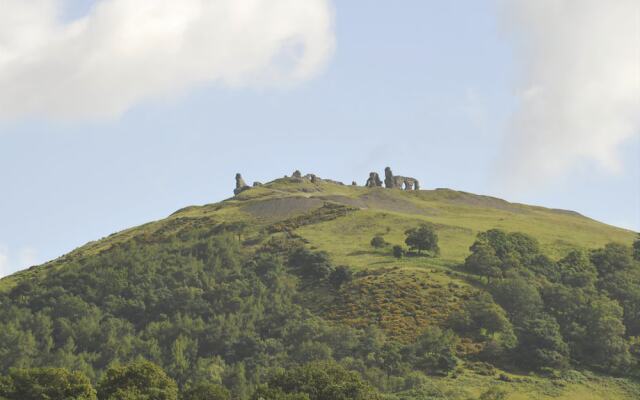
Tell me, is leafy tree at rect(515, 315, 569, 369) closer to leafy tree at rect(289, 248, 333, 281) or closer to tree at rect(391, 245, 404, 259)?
tree at rect(391, 245, 404, 259)

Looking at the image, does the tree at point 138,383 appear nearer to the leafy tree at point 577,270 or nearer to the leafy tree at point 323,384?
the leafy tree at point 323,384

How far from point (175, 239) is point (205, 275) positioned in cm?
2511

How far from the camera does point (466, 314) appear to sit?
119m

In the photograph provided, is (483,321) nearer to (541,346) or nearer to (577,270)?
(541,346)

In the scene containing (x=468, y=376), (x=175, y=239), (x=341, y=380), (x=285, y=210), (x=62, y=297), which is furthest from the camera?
(x=285, y=210)

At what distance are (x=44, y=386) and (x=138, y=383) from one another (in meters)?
7.54

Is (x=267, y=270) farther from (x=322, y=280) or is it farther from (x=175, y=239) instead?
(x=175, y=239)

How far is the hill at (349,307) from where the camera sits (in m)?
110

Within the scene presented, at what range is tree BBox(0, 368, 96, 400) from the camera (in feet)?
250

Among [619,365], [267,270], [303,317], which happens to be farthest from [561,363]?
[267,270]

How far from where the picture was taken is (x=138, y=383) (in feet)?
257

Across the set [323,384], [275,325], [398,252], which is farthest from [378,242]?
[323,384]

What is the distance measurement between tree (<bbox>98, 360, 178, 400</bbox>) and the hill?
23.2m

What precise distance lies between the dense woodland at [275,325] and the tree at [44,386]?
0.12 m
